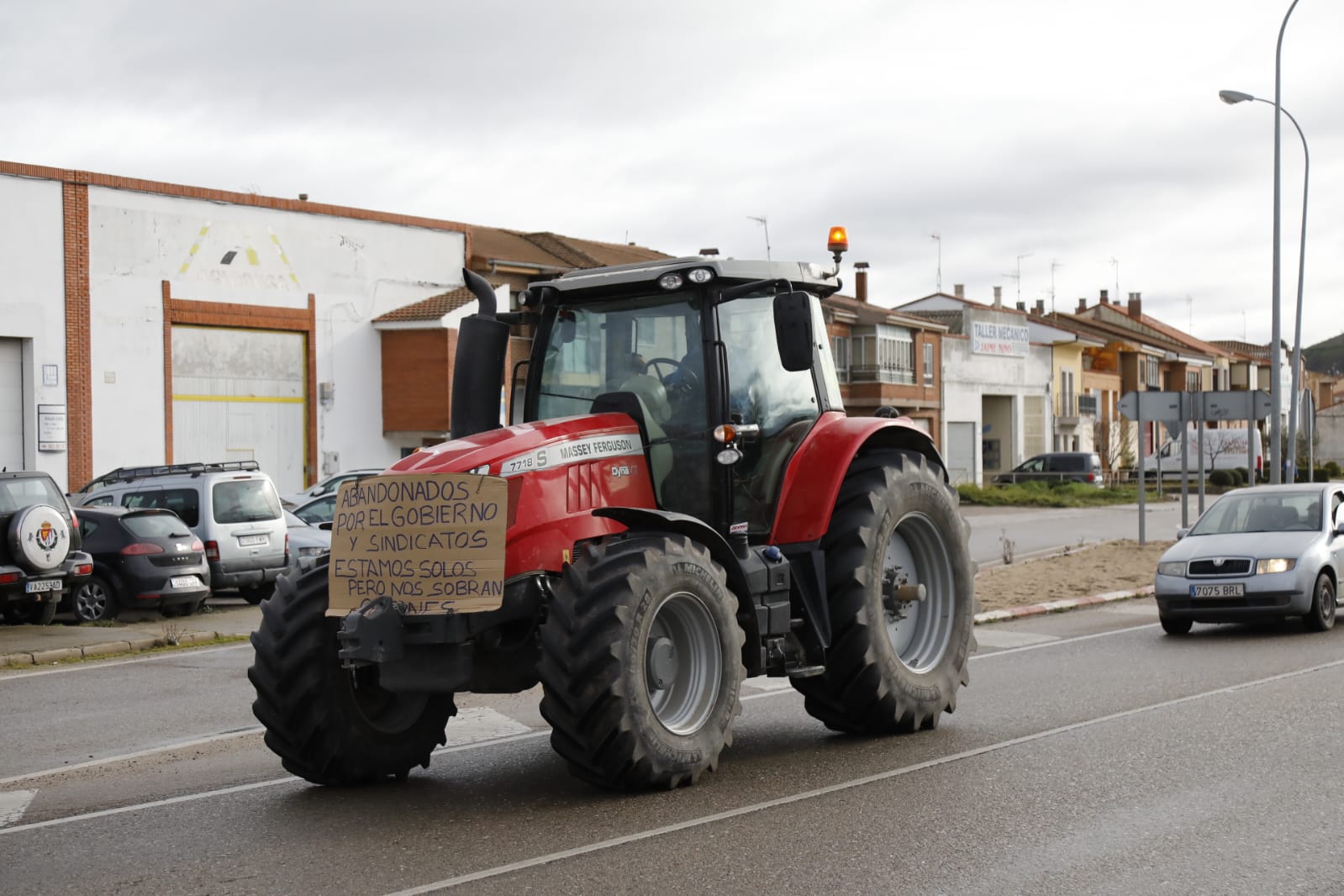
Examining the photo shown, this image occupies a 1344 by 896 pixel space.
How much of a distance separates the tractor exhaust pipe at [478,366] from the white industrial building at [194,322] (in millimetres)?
25218

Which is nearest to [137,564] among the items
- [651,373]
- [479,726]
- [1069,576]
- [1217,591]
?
[479,726]

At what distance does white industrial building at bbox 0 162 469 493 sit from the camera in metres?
31.3

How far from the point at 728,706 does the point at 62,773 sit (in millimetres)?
4166

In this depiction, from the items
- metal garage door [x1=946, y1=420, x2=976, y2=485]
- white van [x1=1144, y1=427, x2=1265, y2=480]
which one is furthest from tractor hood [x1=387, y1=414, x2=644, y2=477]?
metal garage door [x1=946, y1=420, x2=976, y2=485]

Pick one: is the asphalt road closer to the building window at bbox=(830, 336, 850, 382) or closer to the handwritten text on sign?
the handwritten text on sign

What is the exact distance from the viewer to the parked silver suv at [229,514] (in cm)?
2050

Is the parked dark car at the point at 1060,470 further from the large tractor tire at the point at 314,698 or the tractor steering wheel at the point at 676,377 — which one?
the large tractor tire at the point at 314,698

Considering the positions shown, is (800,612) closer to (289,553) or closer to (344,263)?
(289,553)

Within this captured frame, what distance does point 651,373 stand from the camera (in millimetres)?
8688

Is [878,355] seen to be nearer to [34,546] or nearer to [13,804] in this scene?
[34,546]

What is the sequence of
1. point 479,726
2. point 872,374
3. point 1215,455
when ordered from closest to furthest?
point 479,726 < point 872,374 < point 1215,455

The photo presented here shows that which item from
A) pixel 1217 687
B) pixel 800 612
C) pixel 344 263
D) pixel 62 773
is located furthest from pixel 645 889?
pixel 344 263

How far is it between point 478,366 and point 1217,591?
959 centimetres

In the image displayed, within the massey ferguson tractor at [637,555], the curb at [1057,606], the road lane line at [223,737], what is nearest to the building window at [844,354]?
the curb at [1057,606]
